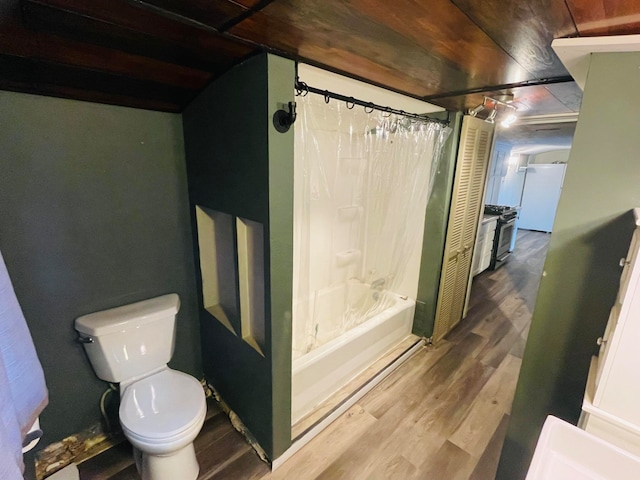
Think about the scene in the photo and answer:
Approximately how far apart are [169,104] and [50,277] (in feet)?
3.49

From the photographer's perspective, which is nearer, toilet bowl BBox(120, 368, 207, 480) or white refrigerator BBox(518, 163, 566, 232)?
toilet bowl BBox(120, 368, 207, 480)

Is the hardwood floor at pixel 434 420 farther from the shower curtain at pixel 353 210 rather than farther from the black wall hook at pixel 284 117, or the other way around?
the black wall hook at pixel 284 117

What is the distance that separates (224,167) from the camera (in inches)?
55.4

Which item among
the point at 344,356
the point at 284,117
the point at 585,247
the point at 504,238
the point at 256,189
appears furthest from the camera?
the point at 504,238

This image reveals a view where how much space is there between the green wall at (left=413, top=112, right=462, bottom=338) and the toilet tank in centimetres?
203

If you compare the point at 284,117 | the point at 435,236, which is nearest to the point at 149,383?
the point at 284,117

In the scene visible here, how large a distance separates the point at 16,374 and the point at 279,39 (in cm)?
137

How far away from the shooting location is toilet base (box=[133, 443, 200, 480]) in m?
1.38

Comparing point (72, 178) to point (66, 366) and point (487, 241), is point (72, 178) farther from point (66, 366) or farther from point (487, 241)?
point (487, 241)

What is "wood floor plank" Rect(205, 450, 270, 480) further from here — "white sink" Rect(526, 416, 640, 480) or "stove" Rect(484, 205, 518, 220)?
"stove" Rect(484, 205, 518, 220)

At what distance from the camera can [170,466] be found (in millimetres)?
1384

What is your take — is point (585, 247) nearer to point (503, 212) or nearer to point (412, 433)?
point (412, 433)

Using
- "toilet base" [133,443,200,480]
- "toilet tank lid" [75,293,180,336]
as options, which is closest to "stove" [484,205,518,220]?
"toilet tank lid" [75,293,180,336]

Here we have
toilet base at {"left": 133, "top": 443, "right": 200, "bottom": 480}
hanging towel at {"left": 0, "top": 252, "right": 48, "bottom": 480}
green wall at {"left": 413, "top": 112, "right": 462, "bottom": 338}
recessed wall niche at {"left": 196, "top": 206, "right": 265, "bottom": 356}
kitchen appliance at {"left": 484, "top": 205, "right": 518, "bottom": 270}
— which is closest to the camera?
hanging towel at {"left": 0, "top": 252, "right": 48, "bottom": 480}
